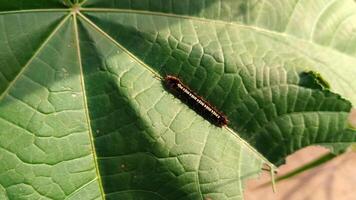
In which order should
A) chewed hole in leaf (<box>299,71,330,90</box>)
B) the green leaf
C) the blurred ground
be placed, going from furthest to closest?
the blurred ground
chewed hole in leaf (<box>299,71,330,90</box>)
the green leaf

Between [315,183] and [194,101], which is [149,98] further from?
[315,183]

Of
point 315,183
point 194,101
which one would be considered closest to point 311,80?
point 194,101

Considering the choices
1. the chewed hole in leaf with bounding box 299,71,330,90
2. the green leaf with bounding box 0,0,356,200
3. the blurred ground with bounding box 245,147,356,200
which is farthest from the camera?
the blurred ground with bounding box 245,147,356,200

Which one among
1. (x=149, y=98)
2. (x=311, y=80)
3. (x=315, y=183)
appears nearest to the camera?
(x=149, y=98)

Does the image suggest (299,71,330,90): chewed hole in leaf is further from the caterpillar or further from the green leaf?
the caterpillar

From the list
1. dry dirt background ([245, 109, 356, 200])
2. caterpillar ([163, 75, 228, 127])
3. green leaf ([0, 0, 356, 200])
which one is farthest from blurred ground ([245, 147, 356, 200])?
caterpillar ([163, 75, 228, 127])

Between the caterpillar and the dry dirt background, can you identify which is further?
the dry dirt background

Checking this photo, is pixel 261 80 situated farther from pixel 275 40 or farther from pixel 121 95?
pixel 121 95
